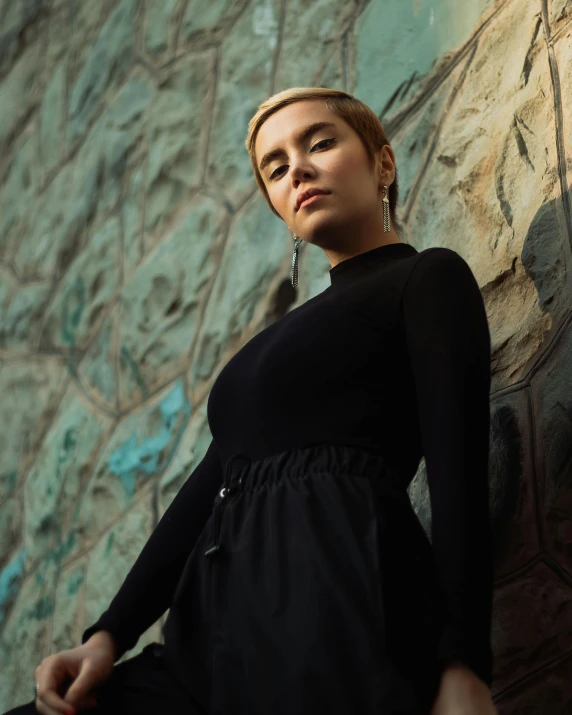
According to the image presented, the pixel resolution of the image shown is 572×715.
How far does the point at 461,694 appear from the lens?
0.74 meters

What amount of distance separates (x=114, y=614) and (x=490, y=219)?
75cm

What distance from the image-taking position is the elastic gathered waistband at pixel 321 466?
0.91m

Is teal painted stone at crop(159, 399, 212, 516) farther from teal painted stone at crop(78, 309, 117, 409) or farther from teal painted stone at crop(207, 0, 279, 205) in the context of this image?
teal painted stone at crop(207, 0, 279, 205)

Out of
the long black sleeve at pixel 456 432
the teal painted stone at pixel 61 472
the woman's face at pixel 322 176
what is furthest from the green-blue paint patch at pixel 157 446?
the long black sleeve at pixel 456 432

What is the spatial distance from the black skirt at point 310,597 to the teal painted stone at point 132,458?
1.12 m

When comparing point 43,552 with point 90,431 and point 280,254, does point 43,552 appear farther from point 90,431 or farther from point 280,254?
point 280,254

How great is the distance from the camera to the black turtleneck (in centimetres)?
A: 81

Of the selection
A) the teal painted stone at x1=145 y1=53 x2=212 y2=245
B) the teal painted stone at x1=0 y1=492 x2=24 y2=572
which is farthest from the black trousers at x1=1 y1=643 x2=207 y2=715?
→ the teal painted stone at x1=0 y1=492 x2=24 y2=572

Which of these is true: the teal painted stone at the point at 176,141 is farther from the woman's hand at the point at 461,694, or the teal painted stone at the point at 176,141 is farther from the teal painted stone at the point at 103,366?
the woman's hand at the point at 461,694

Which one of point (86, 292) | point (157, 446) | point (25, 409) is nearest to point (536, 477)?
point (157, 446)

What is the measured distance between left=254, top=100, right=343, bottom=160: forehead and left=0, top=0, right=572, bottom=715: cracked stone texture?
0.98ft

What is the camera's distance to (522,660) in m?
1.10

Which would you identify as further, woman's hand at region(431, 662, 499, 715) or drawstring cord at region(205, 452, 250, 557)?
drawstring cord at region(205, 452, 250, 557)

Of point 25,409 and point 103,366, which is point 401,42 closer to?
point 103,366
